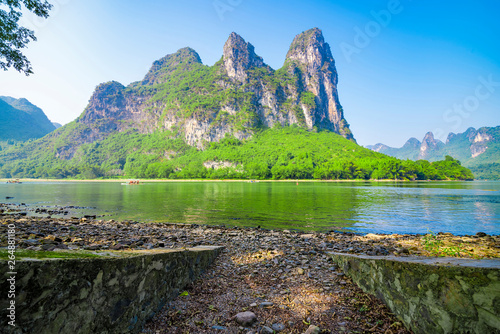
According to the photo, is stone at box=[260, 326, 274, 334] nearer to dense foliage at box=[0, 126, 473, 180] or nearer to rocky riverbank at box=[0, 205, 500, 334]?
rocky riverbank at box=[0, 205, 500, 334]

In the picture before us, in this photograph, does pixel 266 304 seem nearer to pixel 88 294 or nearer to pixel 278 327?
pixel 278 327

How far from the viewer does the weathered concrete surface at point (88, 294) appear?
1850 millimetres

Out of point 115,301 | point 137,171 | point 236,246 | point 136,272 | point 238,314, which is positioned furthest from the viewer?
point 137,171

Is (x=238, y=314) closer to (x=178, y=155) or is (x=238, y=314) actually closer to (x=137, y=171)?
(x=137, y=171)

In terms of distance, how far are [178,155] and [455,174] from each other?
202 metres

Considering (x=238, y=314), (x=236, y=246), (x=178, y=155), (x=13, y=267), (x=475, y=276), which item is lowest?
(x=236, y=246)

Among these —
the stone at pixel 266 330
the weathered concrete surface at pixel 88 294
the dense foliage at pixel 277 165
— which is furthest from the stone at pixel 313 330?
the dense foliage at pixel 277 165

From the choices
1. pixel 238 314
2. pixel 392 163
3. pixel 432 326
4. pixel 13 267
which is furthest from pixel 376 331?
pixel 392 163

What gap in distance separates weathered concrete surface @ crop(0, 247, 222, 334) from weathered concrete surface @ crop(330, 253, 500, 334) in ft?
12.2

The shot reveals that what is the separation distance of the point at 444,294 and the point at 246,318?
2.69 m

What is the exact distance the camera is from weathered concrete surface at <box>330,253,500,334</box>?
2320 millimetres

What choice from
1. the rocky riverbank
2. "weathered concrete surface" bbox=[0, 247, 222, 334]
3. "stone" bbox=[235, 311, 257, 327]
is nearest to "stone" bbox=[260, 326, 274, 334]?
the rocky riverbank

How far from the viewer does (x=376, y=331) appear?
125 inches

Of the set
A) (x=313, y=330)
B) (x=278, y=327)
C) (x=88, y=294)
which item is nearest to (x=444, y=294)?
Answer: (x=313, y=330)
